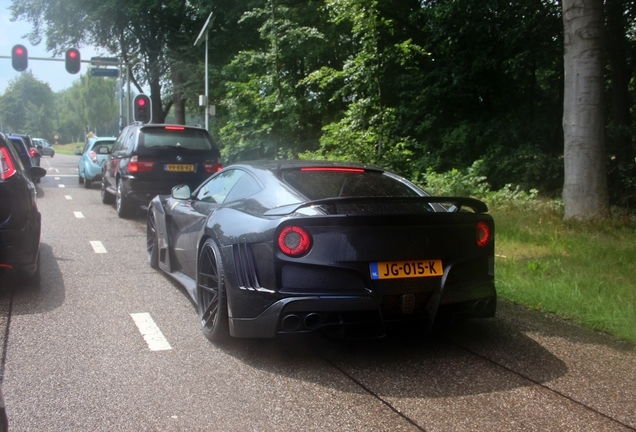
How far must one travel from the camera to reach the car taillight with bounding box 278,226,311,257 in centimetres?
423

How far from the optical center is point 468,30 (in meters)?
17.3

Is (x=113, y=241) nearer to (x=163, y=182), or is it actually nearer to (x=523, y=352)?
(x=163, y=182)

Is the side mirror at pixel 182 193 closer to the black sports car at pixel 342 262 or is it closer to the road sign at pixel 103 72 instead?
the black sports car at pixel 342 262

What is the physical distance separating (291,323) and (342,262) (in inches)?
19.3

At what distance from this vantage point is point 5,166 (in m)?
6.33

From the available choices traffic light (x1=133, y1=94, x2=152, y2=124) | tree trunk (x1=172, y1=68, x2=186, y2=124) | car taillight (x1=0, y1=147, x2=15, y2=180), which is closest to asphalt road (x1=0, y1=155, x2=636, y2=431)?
car taillight (x1=0, y1=147, x2=15, y2=180)

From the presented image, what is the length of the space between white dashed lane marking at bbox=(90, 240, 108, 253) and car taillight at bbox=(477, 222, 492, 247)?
5722mm

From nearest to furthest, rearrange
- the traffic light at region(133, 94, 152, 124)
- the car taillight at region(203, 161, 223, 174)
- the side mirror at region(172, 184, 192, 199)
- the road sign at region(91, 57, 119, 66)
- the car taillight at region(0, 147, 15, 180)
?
1. the car taillight at region(0, 147, 15, 180)
2. the side mirror at region(172, 184, 192, 199)
3. the car taillight at region(203, 161, 223, 174)
4. the traffic light at region(133, 94, 152, 124)
5. the road sign at region(91, 57, 119, 66)

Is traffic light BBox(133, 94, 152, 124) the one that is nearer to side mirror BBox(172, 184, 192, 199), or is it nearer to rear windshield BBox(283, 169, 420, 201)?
side mirror BBox(172, 184, 192, 199)

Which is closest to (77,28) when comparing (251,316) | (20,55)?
(20,55)

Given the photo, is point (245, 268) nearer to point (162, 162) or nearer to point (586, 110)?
point (586, 110)

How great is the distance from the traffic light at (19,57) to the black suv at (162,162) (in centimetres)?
1745

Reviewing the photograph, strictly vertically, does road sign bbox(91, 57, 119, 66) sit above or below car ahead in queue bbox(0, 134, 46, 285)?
above

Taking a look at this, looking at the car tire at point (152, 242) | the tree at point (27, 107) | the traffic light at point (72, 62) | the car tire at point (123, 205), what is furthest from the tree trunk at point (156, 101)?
the tree at point (27, 107)
